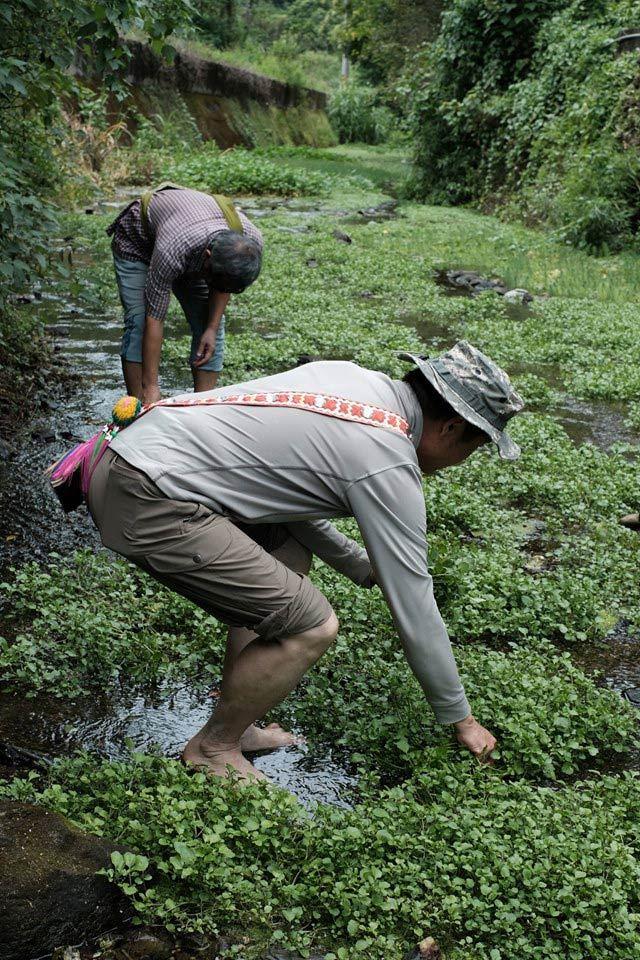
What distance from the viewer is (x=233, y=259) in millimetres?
5184

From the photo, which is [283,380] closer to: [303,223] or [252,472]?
[252,472]

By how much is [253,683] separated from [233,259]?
2558mm

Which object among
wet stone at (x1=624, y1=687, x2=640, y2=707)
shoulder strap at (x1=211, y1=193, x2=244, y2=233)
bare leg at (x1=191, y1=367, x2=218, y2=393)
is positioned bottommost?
wet stone at (x1=624, y1=687, x2=640, y2=707)

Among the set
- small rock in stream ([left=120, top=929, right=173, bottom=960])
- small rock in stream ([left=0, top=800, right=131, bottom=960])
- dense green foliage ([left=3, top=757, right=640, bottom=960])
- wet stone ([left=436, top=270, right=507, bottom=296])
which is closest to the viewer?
small rock in stream ([left=0, top=800, right=131, bottom=960])

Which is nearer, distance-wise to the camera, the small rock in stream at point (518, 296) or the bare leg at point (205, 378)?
the bare leg at point (205, 378)

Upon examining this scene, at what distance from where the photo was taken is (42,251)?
20.0ft

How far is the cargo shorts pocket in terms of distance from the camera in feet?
10.6

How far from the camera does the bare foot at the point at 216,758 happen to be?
3572 mm

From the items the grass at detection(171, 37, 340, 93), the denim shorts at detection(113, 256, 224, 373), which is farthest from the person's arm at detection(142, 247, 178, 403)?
the grass at detection(171, 37, 340, 93)

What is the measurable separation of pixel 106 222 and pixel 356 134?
35.1 metres

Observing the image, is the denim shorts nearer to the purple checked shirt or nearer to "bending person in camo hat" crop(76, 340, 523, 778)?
the purple checked shirt

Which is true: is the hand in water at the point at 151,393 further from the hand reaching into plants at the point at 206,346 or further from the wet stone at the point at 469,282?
the wet stone at the point at 469,282

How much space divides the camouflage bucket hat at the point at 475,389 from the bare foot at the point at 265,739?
4.81 feet

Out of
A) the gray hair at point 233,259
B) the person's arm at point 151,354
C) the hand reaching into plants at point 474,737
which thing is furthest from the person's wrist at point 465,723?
the person's arm at point 151,354
